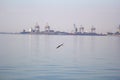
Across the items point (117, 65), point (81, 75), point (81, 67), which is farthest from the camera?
point (117, 65)

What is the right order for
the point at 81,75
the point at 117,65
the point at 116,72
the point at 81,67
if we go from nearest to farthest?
the point at 81,75 < the point at 116,72 < the point at 81,67 < the point at 117,65

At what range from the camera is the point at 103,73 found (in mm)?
5480

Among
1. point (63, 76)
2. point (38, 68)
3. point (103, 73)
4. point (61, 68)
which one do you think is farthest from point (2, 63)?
point (103, 73)

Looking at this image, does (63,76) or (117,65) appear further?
(117,65)

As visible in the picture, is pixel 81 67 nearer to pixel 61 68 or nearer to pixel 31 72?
pixel 61 68

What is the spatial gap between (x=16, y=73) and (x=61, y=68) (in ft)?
3.80

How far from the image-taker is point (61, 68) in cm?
595

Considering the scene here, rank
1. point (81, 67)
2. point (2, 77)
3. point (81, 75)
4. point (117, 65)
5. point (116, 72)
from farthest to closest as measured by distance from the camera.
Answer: point (117, 65) → point (81, 67) → point (116, 72) → point (81, 75) → point (2, 77)

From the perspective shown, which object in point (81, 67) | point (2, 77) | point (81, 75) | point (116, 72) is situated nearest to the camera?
point (2, 77)

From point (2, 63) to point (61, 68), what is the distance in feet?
5.25

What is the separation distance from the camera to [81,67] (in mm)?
6219

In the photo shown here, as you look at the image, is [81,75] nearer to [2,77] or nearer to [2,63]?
[2,77]

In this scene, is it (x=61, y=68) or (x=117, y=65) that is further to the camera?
(x=117, y=65)

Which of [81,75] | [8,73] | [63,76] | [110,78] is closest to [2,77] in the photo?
[8,73]
